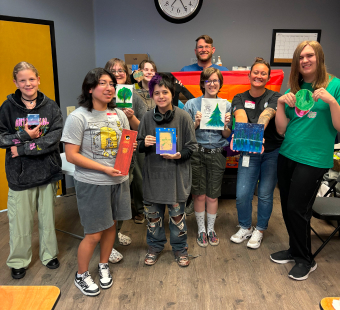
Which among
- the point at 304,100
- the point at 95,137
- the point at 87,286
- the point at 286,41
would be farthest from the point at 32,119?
the point at 286,41

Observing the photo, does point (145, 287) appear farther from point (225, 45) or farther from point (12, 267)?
point (225, 45)

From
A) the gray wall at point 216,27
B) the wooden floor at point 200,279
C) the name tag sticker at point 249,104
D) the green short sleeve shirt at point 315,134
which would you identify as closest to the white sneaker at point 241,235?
the wooden floor at point 200,279

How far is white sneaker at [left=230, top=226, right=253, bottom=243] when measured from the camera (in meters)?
2.71

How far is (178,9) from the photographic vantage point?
4188mm

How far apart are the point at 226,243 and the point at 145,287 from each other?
954 mm

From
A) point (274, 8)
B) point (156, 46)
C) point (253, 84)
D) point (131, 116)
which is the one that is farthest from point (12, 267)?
point (274, 8)

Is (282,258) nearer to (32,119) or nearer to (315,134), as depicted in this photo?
(315,134)

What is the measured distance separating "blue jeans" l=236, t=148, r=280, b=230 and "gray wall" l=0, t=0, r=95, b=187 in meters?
2.48

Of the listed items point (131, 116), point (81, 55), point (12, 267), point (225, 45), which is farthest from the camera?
point (225, 45)

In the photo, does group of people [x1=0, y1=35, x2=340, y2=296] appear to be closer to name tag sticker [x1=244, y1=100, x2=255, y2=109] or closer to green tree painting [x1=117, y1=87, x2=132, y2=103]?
name tag sticker [x1=244, y1=100, x2=255, y2=109]

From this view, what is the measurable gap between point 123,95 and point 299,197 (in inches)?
60.3

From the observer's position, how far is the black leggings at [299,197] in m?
2.00

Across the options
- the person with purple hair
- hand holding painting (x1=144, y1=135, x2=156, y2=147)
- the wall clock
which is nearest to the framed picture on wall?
the wall clock

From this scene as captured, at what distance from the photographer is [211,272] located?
2285 mm
